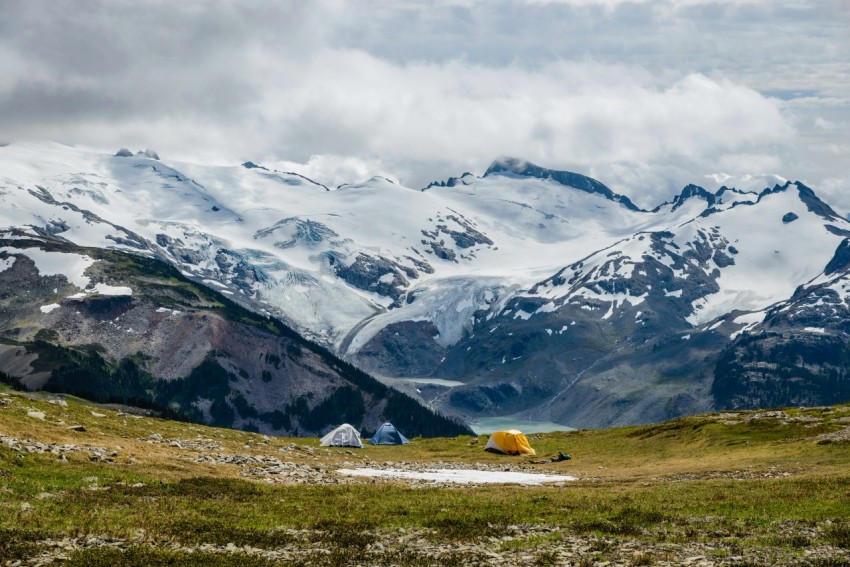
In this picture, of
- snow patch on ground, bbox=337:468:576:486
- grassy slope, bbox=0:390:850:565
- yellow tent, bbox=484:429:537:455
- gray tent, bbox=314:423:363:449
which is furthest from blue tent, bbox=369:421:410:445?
grassy slope, bbox=0:390:850:565

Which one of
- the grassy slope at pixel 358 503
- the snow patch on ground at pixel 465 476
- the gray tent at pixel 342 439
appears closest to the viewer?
the grassy slope at pixel 358 503

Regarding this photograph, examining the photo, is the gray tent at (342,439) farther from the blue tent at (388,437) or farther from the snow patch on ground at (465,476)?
the snow patch on ground at (465,476)

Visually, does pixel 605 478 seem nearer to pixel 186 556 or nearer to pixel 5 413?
pixel 5 413

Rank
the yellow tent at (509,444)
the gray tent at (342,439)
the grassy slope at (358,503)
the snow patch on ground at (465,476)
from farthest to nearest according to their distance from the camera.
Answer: the gray tent at (342,439) < the yellow tent at (509,444) < the snow patch on ground at (465,476) < the grassy slope at (358,503)

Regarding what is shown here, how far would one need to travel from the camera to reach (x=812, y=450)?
285ft

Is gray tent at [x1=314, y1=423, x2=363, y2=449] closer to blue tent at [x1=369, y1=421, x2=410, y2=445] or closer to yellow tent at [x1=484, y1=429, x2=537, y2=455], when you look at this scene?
blue tent at [x1=369, y1=421, x2=410, y2=445]

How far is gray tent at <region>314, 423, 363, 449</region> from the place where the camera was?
136375 millimetres

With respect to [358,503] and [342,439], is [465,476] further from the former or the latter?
[342,439]

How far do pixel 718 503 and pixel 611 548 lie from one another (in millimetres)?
15252

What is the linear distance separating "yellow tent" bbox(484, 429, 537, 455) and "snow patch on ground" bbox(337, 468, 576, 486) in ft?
105

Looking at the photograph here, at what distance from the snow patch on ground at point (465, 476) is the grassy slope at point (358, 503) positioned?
12.8ft

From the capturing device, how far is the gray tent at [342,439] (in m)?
136

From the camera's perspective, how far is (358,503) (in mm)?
52344

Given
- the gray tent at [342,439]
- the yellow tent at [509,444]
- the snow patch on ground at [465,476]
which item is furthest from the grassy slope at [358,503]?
the gray tent at [342,439]
